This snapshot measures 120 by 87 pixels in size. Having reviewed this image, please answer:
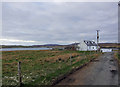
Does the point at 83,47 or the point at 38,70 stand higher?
the point at 83,47

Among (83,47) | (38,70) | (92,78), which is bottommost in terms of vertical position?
(38,70)

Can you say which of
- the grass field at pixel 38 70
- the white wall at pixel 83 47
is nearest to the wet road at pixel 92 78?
the grass field at pixel 38 70

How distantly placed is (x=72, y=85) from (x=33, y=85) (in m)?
1.97

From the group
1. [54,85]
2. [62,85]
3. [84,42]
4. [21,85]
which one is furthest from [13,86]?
[84,42]

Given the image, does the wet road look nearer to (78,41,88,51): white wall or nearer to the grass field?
the grass field

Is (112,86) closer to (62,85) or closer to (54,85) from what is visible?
(62,85)

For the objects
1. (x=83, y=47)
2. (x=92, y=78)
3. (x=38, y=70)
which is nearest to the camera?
(x=92, y=78)

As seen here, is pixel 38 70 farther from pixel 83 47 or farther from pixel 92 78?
pixel 83 47

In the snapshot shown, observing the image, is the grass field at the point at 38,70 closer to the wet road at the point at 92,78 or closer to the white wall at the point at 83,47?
the wet road at the point at 92,78

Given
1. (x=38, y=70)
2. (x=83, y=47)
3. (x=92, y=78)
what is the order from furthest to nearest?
(x=83, y=47) → (x=38, y=70) → (x=92, y=78)

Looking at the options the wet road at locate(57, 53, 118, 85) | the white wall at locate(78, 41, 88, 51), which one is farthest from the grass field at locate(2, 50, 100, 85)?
the white wall at locate(78, 41, 88, 51)

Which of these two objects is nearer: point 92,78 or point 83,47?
point 92,78

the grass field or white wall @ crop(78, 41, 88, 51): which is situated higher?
white wall @ crop(78, 41, 88, 51)

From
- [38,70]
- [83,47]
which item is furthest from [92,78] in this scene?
[83,47]
